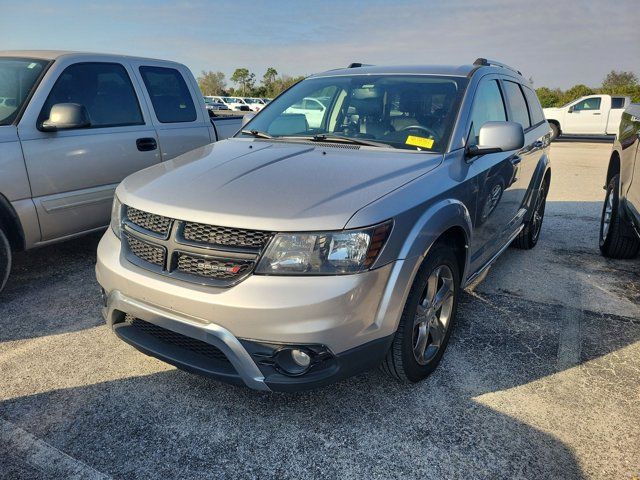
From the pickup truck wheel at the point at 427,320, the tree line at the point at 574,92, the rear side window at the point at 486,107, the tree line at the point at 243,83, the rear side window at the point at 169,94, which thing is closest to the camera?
the pickup truck wheel at the point at 427,320

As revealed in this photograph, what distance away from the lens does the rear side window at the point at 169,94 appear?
4.72m

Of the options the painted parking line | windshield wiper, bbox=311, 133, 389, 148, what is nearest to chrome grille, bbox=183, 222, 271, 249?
the painted parking line

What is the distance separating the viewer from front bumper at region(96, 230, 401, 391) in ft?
6.63

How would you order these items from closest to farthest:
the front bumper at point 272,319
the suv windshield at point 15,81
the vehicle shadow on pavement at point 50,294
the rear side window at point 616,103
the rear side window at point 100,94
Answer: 1. the front bumper at point 272,319
2. the vehicle shadow on pavement at point 50,294
3. the suv windshield at point 15,81
4. the rear side window at point 100,94
5. the rear side window at point 616,103

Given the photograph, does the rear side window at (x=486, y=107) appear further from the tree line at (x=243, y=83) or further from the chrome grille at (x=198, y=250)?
the tree line at (x=243, y=83)

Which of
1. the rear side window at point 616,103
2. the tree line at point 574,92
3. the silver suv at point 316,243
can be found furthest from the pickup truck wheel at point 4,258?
the tree line at point 574,92

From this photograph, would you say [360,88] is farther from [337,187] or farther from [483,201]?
[337,187]

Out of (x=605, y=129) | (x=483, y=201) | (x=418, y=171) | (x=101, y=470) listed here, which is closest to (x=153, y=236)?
(x=101, y=470)

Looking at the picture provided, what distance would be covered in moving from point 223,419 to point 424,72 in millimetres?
2617

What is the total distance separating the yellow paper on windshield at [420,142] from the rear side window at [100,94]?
277cm

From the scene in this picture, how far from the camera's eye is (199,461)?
2.15m

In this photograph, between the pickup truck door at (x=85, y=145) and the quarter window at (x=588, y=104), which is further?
the quarter window at (x=588, y=104)

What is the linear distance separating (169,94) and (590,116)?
734 inches

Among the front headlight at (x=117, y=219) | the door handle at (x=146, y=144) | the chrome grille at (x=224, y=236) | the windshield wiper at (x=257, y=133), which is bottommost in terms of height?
the front headlight at (x=117, y=219)
